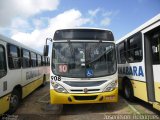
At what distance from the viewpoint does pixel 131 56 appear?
30.0 ft

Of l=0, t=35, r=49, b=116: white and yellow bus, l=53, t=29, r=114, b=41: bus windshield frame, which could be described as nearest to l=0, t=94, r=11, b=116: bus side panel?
l=0, t=35, r=49, b=116: white and yellow bus

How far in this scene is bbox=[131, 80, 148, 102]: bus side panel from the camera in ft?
24.7

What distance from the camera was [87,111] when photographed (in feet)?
26.9

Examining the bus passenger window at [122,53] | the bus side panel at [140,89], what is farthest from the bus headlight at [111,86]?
the bus passenger window at [122,53]

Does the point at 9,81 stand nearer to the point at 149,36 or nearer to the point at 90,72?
the point at 90,72

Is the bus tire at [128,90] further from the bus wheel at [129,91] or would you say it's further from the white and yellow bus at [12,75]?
the white and yellow bus at [12,75]

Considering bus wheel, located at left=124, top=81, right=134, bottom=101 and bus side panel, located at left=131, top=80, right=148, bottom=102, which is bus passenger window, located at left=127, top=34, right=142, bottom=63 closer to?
bus side panel, located at left=131, top=80, right=148, bottom=102

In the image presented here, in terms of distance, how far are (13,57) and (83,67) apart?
270 centimetres

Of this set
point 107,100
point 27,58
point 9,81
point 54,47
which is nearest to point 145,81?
point 107,100

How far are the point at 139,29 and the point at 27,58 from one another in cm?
572

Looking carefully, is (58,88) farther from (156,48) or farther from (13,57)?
(156,48)

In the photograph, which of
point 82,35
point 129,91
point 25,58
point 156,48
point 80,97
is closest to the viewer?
point 156,48

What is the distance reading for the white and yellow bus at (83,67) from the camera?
769 centimetres

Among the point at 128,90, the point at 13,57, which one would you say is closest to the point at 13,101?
the point at 13,57
